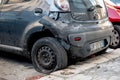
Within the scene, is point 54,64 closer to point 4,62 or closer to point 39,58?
point 39,58

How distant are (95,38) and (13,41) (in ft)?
5.67

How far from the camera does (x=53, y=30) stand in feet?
16.5

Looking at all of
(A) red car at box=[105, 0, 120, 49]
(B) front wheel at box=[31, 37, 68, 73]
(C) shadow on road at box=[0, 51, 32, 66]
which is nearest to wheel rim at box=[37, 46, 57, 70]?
(B) front wheel at box=[31, 37, 68, 73]

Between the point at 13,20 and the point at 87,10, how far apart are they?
155 cm

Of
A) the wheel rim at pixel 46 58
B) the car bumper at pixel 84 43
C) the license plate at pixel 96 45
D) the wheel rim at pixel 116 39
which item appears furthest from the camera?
the wheel rim at pixel 116 39

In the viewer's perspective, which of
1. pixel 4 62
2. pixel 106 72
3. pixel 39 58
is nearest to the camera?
pixel 106 72

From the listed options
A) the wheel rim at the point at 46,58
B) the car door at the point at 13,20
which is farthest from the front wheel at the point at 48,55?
the car door at the point at 13,20

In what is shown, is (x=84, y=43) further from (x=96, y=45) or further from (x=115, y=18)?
(x=115, y=18)

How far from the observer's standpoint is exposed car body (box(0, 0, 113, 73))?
16.5 ft

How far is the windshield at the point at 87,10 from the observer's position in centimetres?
517

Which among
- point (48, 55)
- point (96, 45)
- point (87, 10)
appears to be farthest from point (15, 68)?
point (87, 10)

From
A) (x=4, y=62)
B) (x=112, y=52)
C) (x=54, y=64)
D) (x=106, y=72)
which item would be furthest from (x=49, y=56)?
(x=112, y=52)

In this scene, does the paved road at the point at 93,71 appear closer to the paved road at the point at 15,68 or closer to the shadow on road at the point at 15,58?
the paved road at the point at 15,68

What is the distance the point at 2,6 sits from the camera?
19.7 feet
